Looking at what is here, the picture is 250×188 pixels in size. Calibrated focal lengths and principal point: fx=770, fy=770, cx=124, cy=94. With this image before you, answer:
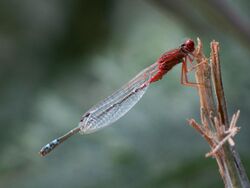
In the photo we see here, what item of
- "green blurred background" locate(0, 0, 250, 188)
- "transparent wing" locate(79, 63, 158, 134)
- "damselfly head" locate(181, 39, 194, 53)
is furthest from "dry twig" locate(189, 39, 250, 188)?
"transparent wing" locate(79, 63, 158, 134)

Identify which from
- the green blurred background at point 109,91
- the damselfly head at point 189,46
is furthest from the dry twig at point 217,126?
the damselfly head at point 189,46

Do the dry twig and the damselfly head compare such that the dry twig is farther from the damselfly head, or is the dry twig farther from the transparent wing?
the transparent wing

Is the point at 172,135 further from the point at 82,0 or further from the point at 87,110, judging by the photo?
the point at 82,0

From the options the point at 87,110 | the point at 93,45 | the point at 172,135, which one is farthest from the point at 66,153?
the point at 93,45

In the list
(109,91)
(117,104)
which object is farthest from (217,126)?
(109,91)

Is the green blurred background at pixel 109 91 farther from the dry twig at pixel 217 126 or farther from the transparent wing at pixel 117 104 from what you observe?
the dry twig at pixel 217 126
